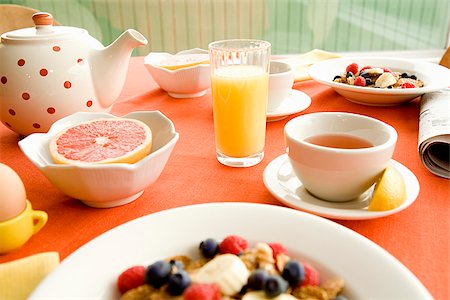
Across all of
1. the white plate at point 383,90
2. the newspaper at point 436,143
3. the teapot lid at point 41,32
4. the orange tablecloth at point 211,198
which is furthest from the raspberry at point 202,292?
the white plate at point 383,90

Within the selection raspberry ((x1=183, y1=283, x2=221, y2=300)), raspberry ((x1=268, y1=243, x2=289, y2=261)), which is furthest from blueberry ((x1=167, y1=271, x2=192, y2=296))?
raspberry ((x1=268, y1=243, x2=289, y2=261))

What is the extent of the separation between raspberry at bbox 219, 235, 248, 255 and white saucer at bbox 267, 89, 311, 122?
52cm

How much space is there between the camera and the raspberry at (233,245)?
1.76ft

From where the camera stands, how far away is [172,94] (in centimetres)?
127

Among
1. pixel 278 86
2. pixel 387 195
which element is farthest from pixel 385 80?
pixel 387 195

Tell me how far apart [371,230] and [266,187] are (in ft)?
0.57

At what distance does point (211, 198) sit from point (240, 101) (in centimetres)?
22

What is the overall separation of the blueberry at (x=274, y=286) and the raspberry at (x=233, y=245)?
8 cm

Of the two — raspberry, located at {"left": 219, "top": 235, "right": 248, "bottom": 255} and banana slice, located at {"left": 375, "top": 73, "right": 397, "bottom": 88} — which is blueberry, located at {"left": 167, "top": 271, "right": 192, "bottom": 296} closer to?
raspberry, located at {"left": 219, "top": 235, "right": 248, "bottom": 255}

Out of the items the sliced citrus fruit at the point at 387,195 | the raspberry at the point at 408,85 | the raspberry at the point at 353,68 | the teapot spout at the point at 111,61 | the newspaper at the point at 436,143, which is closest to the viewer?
the sliced citrus fruit at the point at 387,195

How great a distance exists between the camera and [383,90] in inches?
42.7

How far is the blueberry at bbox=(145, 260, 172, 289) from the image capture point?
19.2 inches

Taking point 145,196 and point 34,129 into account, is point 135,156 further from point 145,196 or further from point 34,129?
point 34,129

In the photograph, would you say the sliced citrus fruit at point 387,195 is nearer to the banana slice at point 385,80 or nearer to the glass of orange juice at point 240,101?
the glass of orange juice at point 240,101
